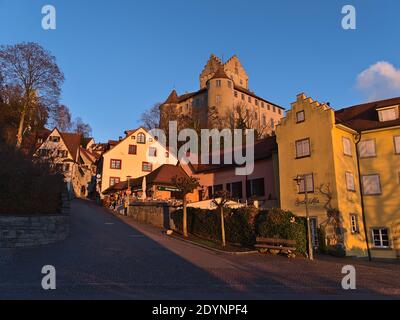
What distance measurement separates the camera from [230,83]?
3430 inches

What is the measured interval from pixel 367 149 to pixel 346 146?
1783mm

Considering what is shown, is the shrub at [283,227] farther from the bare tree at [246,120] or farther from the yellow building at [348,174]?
the bare tree at [246,120]

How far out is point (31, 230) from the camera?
727 inches

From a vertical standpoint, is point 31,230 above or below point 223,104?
below

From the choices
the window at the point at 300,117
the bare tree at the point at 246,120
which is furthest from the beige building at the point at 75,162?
the window at the point at 300,117

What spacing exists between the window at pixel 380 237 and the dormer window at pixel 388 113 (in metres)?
8.49

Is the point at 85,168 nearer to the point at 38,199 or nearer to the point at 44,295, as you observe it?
the point at 38,199

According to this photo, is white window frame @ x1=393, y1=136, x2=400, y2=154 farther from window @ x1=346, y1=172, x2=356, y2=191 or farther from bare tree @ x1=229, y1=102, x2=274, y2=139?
bare tree @ x1=229, y1=102, x2=274, y2=139

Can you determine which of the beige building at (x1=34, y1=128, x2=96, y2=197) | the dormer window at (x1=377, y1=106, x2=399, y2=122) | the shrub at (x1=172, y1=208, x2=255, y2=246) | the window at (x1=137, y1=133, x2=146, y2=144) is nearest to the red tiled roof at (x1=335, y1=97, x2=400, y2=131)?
the dormer window at (x1=377, y1=106, x2=399, y2=122)

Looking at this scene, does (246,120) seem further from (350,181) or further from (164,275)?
(164,275)

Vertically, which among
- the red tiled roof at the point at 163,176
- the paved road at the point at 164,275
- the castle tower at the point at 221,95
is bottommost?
the paved road at the point at 164,275

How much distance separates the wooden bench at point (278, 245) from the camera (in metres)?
20.7

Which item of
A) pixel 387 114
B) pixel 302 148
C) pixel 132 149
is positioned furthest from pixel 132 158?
pixel 387 114
